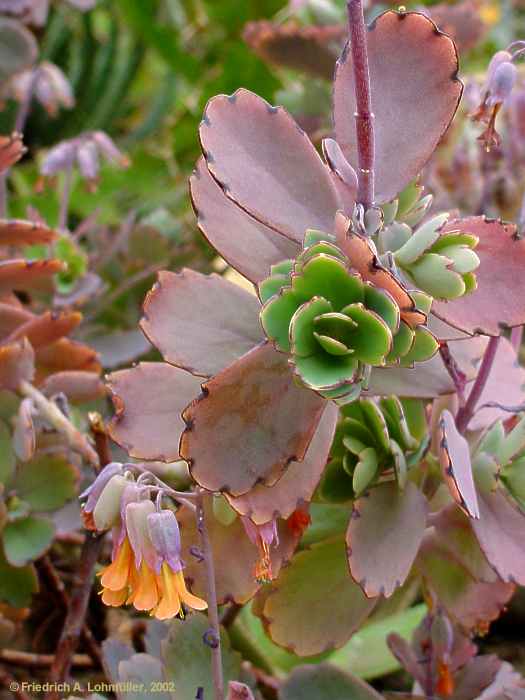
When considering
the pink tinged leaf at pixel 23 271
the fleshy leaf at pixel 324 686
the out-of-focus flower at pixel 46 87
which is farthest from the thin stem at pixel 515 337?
the out-of-focus flower at pixel 46 87

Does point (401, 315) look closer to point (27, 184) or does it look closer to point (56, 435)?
point (56, 435)

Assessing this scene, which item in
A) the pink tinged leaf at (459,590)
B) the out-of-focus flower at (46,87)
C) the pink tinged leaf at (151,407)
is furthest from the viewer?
the out-of-focus flower at (46,87)

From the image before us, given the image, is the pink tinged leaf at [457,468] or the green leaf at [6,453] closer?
the pink tinged leaf at [457,468]

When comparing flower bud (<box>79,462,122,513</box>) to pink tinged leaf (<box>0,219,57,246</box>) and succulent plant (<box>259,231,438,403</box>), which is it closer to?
succulent plant (<box>259,231,438,403</box>)

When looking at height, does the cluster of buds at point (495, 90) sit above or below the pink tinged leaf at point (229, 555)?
above

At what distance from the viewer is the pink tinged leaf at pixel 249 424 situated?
1.67 feet

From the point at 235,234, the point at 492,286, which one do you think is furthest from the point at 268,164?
the point at 492,286

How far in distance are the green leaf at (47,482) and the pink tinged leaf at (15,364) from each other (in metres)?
0.07

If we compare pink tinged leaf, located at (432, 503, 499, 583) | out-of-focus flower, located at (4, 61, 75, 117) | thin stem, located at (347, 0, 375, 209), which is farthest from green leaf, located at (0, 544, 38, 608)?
out-of-focus flower, located at (4, 61, 75, 117)

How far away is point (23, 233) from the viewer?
2.64 feet

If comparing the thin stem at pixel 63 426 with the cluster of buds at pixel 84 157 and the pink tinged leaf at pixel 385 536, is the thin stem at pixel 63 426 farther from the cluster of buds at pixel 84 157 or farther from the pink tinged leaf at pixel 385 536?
the cluster of buds at pixel 84 157

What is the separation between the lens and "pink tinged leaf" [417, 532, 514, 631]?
683 millimetres

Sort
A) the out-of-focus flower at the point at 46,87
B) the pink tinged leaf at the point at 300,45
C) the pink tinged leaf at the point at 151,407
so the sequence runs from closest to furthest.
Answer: the pink tinged leaf at the point at 151,407, the out-of-focus flower at the point at 46,87, the pink tinged leaf at the point at 300,45

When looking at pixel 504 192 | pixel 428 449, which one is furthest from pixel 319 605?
pixel 504 192
